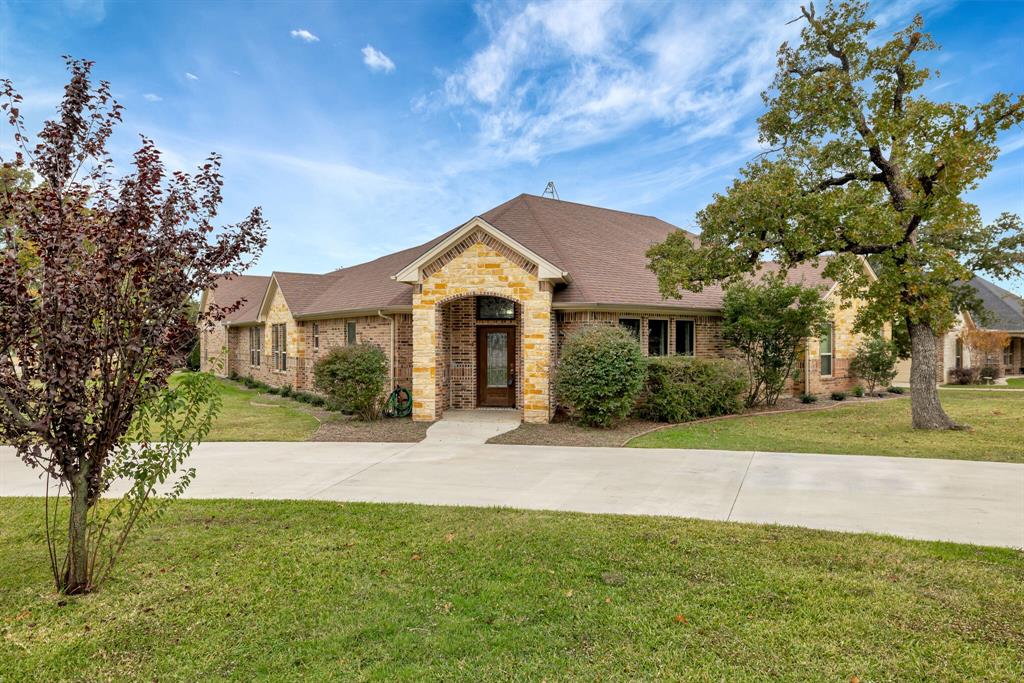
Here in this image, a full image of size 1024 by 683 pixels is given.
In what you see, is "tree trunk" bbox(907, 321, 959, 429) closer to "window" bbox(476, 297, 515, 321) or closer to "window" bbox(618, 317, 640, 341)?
"window" bbox(618, 317, 640, 341)

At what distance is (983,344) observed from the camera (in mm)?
25547

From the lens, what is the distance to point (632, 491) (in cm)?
738

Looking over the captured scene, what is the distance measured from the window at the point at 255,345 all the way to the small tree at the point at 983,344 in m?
32.1

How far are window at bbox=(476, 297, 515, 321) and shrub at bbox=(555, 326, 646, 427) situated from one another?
9.83ft

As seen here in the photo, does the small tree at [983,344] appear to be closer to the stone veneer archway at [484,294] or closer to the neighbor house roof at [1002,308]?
the neighbor house roof at [1002,308]

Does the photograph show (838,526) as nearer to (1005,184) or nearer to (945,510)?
(945,510)

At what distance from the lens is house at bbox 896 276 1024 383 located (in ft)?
88.6

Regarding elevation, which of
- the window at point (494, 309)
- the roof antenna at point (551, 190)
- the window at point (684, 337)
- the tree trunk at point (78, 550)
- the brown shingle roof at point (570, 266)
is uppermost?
the roof antenna at point (551, 190)

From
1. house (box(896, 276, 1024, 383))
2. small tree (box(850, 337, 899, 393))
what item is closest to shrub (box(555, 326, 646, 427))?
small tree (box(850, 337, 899, 393))

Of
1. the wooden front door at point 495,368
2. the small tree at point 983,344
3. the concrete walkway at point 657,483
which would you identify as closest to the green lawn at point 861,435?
the concrete walkway at point 657,483

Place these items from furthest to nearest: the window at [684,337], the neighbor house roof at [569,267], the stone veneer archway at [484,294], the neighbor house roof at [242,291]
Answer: the neighbor house roof at [242,291] < the window at [684,337] < the neighbor house roof at [569,267] < the stone veneer archway at [484,294]

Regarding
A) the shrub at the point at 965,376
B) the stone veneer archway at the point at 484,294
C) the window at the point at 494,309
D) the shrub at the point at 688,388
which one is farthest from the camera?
the shrub at the point at 965,376

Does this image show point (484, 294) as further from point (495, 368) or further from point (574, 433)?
point (574, 433)

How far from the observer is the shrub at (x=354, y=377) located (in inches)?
550
